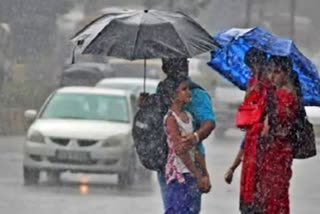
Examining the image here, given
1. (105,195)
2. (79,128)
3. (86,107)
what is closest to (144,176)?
(86,107)

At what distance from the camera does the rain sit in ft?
28.9

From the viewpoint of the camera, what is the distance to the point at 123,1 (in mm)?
58500

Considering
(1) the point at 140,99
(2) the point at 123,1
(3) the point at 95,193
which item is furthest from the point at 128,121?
(2) the point at 123,1

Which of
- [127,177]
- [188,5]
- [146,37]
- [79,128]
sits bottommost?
[188,5]

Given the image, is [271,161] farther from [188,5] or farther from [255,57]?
[188,5]

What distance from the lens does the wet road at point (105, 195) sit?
15016 millimetres

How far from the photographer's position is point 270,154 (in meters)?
8.77

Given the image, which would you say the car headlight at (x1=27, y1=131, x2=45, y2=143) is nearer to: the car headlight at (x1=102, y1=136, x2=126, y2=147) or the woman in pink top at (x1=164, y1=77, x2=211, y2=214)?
the car headlight at (x1=102, y1=136, x2=126, y2=147)

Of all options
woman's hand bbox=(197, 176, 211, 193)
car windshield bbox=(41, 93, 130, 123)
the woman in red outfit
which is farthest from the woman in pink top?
car windshield bbox=(41, 93, 130, 123)

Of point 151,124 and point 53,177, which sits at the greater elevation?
point 151,124

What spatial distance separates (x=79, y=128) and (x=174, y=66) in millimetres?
9083

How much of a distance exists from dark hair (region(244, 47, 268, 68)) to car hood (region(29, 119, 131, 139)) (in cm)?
902

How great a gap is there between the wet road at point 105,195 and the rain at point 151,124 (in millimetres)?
19

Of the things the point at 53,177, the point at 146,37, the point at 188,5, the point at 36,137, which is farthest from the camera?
the point at 188,5
